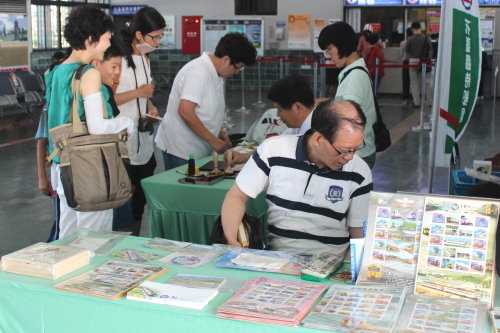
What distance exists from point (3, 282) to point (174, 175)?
1.46 meters

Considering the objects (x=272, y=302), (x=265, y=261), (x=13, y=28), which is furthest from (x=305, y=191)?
(x=13, y=28)

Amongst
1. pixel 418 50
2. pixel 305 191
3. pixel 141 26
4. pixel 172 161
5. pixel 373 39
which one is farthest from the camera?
pixel 373 39

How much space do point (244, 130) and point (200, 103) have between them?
17.0 feet

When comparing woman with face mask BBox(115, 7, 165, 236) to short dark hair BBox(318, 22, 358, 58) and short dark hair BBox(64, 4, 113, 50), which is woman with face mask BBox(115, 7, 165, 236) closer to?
short dark hair BBox(64, 4, 113, 50)

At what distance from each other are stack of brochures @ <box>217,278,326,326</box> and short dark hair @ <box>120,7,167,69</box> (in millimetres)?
1998

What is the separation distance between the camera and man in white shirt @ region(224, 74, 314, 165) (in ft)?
9.83

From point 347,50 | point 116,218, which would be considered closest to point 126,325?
point 116,218

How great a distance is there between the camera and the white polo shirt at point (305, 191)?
2.21 meters

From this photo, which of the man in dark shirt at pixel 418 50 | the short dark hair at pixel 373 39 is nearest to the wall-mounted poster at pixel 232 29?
the short dark hair at pixel 373 39

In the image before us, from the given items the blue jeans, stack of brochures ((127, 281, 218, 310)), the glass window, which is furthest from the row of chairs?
stack of brochures ((127, 281, 218, 310))

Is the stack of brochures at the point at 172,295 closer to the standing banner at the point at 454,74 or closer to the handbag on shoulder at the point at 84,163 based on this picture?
the handbag on shoulder at the point at 84,163

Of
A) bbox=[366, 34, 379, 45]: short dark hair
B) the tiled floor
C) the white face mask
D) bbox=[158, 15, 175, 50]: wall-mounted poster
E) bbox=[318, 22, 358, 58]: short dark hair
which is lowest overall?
the tiled floor

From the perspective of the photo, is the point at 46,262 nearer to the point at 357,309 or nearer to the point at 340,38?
the point at 357,309

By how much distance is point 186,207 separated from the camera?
297 centimetres
